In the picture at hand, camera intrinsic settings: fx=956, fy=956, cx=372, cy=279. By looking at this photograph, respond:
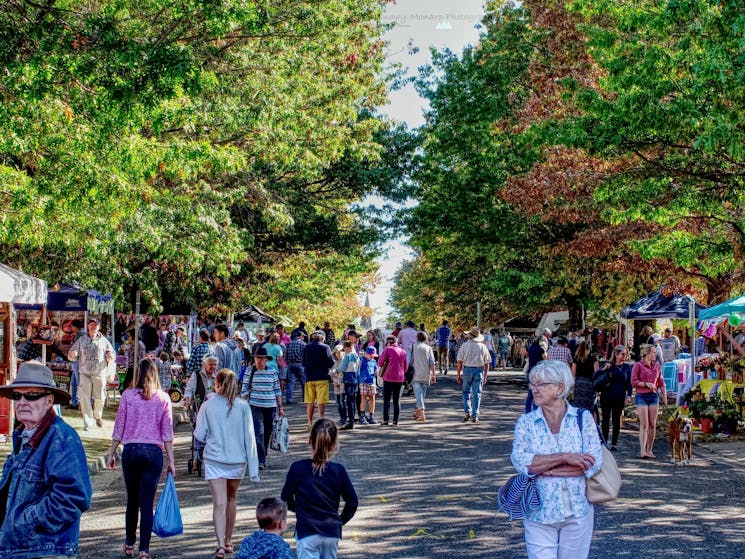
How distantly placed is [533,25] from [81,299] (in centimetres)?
2009

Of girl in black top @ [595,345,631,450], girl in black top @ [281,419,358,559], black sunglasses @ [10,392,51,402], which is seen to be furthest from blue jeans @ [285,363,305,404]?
black sunglasses @ [10,392,51,402]

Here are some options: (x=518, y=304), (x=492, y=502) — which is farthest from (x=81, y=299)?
(x=518, y=304)

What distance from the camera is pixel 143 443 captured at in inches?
322

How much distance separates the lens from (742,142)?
12367 millimetres

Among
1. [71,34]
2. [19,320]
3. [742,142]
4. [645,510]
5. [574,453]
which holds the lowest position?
[645,510]

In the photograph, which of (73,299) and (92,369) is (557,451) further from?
(73,299)

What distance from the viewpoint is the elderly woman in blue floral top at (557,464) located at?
17.7ft

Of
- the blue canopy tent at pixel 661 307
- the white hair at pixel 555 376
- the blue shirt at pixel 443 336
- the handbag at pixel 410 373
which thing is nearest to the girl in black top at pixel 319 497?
the white hair at pixel 555 376

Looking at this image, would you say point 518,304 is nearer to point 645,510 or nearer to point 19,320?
point 19,320

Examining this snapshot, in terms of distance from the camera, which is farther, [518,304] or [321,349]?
[518,304]

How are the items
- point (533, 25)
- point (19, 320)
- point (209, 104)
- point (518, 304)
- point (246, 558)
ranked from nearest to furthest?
point (246, 558), point (209, 104), point (19, 320), point (533, 25), point (518, 304)

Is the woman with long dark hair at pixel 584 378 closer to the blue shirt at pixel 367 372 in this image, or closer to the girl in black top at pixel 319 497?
the blue shirt at pixel 367 372

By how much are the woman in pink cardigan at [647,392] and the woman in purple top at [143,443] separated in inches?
343

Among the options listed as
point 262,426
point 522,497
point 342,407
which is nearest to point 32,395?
point 522,497
